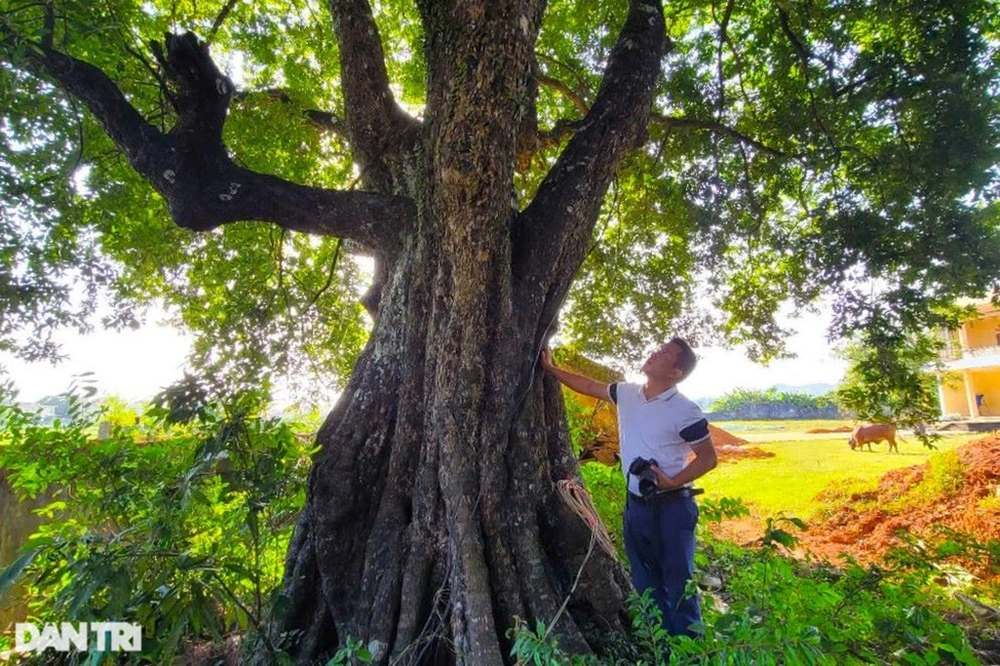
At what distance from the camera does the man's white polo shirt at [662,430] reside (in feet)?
9.81

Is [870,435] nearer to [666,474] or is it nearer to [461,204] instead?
[666,474]

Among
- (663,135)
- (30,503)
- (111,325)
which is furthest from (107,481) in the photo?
(663,135)

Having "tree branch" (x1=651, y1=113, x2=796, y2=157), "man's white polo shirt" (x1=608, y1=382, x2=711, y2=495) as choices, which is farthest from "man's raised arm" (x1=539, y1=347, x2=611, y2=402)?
"tree branch" (x1=651, y1=113, x2=796, y2=157)

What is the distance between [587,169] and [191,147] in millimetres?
2427

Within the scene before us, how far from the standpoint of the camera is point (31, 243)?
416cm

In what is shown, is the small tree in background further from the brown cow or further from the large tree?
the brown cow

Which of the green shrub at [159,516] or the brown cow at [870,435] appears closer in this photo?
the green shrub at [159,516]

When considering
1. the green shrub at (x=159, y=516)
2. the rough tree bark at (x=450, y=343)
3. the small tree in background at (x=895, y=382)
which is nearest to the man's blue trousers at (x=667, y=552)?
the rough tree bark at (x=450, y=343)

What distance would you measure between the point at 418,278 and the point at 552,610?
2051 mm

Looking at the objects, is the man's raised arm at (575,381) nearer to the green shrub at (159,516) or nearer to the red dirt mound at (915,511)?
the green shrub at (159,516)

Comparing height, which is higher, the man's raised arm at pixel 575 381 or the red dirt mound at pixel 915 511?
the man's raised arm at pixel 575 381

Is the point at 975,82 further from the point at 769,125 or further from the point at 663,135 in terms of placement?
the point at 663,135

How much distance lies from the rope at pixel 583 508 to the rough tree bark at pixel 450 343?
0.21 ft

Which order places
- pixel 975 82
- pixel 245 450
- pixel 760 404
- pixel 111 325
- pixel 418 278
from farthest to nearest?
pixel 760 404 < pixel 111 325 < pixel 975 82 < pixel 418 278 < pixel 245 450
